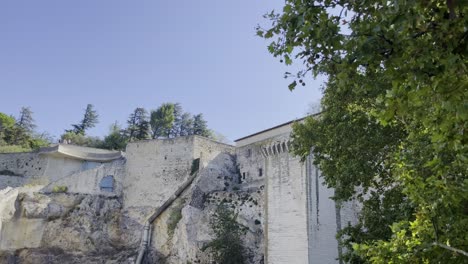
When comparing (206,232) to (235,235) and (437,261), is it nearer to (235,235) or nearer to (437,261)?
(235,235)

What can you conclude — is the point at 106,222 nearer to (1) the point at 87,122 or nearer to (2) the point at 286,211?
(2) the point at 286,211

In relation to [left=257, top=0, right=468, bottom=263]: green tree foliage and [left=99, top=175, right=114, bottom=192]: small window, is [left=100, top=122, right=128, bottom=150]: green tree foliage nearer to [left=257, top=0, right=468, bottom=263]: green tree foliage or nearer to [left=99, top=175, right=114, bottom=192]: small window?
[left=99, top=175, right=114, bottom=192]: small window

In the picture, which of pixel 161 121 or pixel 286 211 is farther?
pixel 161 121

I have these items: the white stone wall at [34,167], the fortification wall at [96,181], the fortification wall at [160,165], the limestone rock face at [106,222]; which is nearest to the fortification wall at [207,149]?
the fortification wall at [160,165]

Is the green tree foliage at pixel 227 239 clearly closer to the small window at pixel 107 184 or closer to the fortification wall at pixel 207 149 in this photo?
the fortification wall at pixel 207 149

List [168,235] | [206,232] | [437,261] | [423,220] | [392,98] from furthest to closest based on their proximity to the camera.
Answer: [168,235] < [206,232] < [423,220] < [437,261] < [392,98]

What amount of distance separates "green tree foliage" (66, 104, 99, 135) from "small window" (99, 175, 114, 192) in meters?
31.3

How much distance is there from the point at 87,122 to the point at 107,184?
33.4 meters

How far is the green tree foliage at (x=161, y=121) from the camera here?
176ft

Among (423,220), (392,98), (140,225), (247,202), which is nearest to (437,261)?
(423,220)

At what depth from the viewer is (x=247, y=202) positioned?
83.4ft

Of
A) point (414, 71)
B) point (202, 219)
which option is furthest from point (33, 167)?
point (414, 71)

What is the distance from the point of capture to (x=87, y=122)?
6284 cm

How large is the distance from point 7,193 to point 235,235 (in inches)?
680
